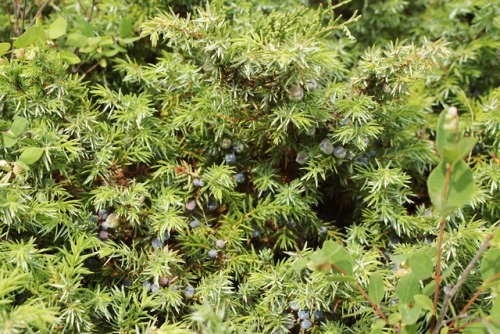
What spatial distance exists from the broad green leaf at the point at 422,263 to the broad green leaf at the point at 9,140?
0.69m

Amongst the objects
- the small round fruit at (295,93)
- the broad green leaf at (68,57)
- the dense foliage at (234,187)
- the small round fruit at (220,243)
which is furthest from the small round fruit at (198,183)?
the broad green leaf at (68,57)

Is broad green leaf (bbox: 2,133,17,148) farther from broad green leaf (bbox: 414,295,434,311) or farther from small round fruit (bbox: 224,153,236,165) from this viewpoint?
broad green leaf (bbox: 414,295,434,311)

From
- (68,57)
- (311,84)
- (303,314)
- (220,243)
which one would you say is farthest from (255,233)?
(68,57)

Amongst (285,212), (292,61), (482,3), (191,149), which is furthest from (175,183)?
(482,3)

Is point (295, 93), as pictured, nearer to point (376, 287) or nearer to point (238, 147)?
point (238, 147)

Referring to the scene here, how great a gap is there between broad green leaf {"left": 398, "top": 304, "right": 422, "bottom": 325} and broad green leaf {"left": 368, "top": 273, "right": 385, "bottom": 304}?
0.13 ft

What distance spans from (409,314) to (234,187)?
43 centimetres

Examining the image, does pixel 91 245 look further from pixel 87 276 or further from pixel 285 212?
pixel 285 212

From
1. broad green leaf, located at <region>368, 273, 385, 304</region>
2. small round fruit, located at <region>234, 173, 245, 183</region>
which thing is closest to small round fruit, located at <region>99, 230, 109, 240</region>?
small round fruit, located at <region>234, 173, 245, 183</region>

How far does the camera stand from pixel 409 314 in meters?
0.76

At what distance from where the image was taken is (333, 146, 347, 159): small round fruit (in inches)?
38.9

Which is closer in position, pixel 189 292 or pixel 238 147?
pixel 189 292

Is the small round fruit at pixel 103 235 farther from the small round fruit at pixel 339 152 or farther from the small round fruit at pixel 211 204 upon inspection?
the small round fruit at pixel 339 152

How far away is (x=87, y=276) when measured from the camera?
3.18 ft
